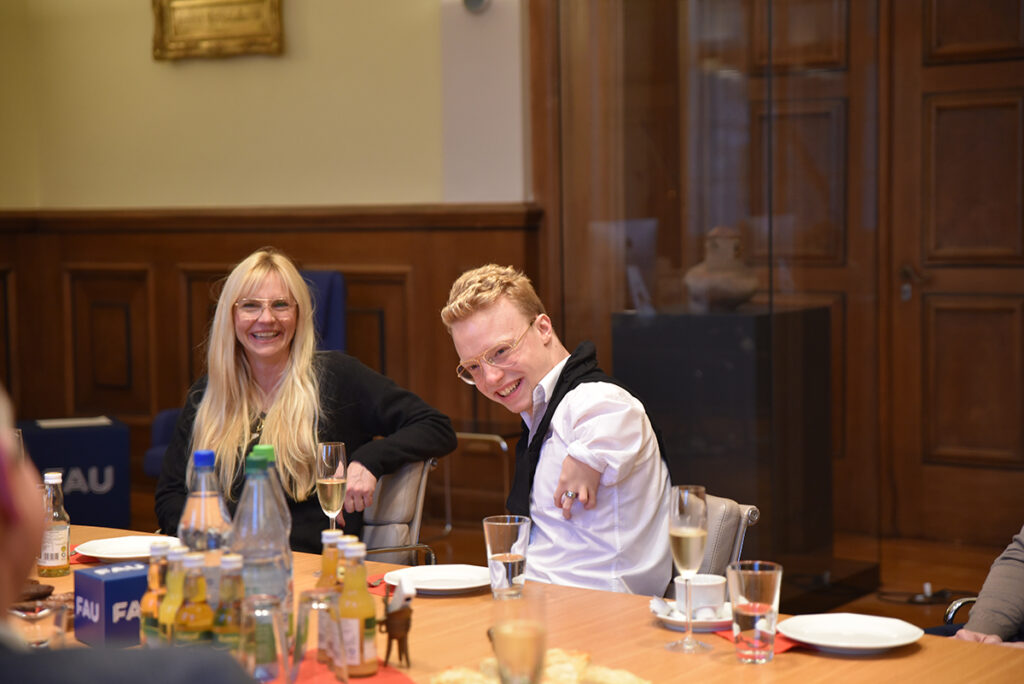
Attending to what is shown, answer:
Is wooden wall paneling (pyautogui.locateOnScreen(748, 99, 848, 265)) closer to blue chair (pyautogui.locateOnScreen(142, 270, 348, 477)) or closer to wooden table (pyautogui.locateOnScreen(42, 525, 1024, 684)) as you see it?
blue chair (pyautogui.locateOnScreen(142, 270, 348, 477))

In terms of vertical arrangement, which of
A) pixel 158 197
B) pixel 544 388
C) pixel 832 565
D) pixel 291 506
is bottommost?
pixel 832 565

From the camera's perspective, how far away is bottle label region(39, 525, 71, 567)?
7.20ft

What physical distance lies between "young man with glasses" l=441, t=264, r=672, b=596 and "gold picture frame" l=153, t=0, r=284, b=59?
Answer: 3.55m

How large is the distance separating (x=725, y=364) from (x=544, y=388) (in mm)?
1879

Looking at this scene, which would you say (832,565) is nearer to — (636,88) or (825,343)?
(825,343)

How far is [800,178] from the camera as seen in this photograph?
167 inches

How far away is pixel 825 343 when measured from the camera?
171 inches

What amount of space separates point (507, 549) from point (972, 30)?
3.57 meters

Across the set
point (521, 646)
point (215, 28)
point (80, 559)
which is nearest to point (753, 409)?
point (80, 559)

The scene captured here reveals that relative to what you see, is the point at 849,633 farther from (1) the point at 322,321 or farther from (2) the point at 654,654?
(1) the point at 322,321

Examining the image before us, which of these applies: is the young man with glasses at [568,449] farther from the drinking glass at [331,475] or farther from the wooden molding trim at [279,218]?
the wooden molding trim at [279,218]

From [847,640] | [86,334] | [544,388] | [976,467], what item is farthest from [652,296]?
[86,334]

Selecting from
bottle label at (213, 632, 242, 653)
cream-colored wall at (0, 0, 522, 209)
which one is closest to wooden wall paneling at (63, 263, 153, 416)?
cream-colored wall at (0, 0, 522, 209)

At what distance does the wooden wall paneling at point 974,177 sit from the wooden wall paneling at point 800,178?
20.3 inches
